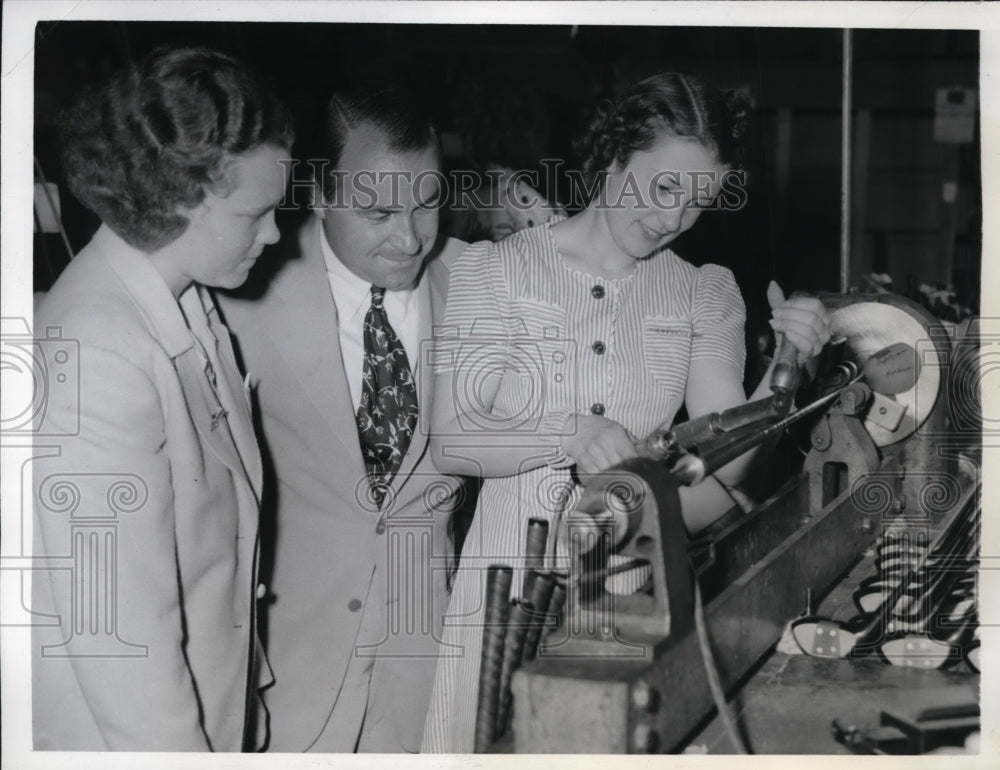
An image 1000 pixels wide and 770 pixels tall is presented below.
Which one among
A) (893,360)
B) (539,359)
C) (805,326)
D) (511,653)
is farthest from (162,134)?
(893,360)

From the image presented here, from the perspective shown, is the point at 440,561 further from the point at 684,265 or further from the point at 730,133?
the point at 730,133

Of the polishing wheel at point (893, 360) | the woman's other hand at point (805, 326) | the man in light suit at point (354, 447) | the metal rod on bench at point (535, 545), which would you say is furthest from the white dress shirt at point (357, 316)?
the polishing wheel at point (893, 360)

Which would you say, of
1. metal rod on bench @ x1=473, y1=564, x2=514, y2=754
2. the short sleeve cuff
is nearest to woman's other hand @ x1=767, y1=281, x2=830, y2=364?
the short sleeve cuff

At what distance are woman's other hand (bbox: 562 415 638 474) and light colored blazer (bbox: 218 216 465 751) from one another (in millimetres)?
217

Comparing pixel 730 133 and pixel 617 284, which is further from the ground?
pixel 730 133

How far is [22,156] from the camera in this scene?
1529 millimetres

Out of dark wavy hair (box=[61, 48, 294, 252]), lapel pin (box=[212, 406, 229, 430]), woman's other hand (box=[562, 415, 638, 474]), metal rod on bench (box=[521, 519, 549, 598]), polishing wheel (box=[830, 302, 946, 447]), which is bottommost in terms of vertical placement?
metal rod on bench (box=[521, 519, 549, 598])

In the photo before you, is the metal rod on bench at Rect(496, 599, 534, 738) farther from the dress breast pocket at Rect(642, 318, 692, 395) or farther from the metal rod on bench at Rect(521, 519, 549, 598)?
the dress breast pocket at Rect(642, 318, 692, 395)

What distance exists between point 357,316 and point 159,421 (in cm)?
35

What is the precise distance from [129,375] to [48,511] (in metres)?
0.32

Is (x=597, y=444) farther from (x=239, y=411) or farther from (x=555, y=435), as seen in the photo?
(x=239, y=411)

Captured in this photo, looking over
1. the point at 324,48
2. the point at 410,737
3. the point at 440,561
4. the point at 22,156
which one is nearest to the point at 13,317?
the point at 22,156

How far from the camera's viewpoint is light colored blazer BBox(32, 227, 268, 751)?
1.35 meters

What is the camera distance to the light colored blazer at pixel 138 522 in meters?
1.35
